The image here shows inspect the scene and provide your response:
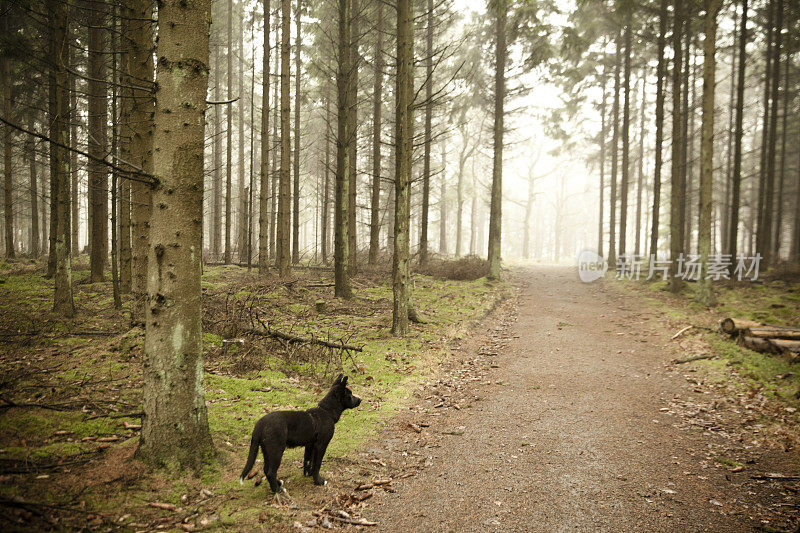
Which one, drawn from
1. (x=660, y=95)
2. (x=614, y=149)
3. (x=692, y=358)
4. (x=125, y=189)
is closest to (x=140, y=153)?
(x=125, y=189)

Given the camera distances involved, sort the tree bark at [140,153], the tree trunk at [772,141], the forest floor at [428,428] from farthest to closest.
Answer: the tree trunk at [772,141]
the tree bark at [140,153]
the forest floor at [428,428]

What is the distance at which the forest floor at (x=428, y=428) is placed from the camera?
3568mm

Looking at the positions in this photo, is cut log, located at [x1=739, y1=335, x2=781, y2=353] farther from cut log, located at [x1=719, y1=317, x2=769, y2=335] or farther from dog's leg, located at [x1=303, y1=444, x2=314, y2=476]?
dog's leg, located at [x1=303, y1=444, x2=314, y2=476]

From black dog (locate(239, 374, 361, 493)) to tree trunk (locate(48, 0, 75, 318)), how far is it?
24.0 ft

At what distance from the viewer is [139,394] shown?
5.14 meters

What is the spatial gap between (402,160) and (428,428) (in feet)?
20.2

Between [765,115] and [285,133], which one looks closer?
[285,133]

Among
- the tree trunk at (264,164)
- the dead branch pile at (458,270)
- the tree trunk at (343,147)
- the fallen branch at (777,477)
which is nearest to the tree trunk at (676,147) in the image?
the dead branch pile at (458,270)

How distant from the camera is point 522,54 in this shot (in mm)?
19281

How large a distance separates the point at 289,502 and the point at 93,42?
1276 centimetres

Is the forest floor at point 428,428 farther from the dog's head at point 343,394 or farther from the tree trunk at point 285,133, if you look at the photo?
the tree trunk at point 285,133

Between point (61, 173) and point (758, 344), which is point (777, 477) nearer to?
point (758, 344)

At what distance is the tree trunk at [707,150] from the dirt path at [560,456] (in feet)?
20.8

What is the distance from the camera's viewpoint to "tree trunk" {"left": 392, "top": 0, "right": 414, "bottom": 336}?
31.3ft
